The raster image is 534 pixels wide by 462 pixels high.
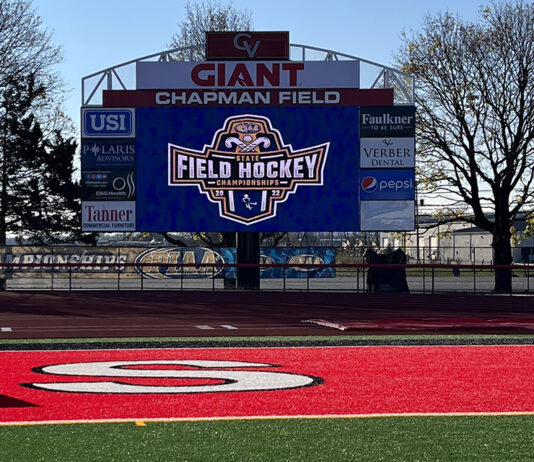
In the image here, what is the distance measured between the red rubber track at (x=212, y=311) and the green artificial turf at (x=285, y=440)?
9.71 m

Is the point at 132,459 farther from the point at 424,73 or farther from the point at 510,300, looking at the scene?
the point at 424,73

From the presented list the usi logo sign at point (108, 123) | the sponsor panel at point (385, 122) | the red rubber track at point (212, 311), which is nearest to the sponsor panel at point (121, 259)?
the red rubber track at point (212, 311)

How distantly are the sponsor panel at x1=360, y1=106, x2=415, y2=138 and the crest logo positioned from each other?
2051 millimetres

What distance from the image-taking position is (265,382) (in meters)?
10.8

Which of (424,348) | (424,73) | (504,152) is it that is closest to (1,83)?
Answer: (424,73)

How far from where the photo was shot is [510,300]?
30.2 meters

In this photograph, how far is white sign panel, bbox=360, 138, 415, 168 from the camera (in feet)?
99.0

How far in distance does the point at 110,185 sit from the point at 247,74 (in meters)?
5.51

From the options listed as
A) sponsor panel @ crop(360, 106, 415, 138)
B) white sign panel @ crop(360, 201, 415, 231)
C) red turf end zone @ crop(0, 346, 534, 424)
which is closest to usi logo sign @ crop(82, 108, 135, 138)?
sponsor panel @ crop(360, 106, 415, 138)

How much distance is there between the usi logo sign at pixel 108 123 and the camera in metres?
30.0

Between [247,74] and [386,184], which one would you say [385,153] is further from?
[247,74]

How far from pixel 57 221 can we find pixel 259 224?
1585 centimetres

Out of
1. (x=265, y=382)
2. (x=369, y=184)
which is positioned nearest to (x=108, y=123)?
(x=369, y=184)

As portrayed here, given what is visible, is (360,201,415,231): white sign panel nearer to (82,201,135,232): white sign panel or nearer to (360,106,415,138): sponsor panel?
(360,106,415,138): sponsor panel
